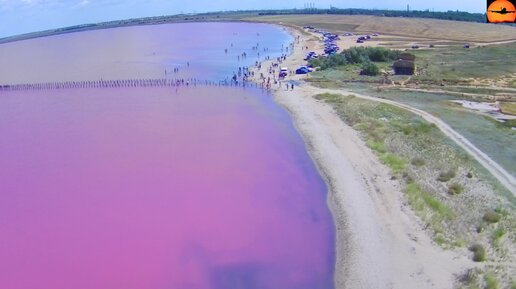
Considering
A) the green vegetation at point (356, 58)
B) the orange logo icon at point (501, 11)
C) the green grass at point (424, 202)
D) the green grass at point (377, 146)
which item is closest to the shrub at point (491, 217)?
the green grass at point (424, 202)

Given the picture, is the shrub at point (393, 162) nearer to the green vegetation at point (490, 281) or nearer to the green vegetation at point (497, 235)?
the green vegetation at point (497, 235)

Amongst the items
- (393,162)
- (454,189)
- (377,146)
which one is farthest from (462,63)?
(454,189)

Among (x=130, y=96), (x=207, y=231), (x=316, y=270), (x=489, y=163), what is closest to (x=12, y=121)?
(x=130, y=96)

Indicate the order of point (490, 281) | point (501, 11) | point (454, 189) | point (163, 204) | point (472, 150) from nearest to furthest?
point (501, 11), point (490, 281), point (454, 189), point (163, 204), point (472, 150)

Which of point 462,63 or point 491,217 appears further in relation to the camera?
point 462,63

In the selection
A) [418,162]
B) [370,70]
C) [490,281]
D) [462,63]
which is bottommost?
[490,281]

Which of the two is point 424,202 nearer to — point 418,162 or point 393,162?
point 418,162

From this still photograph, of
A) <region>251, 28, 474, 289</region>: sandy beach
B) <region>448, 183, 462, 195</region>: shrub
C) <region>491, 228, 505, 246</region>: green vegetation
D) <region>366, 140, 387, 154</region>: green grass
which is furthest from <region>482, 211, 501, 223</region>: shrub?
<region>366, 140, 387, 154</region>: green grass
